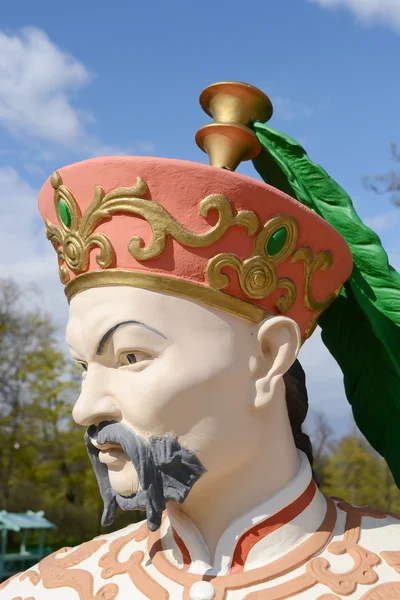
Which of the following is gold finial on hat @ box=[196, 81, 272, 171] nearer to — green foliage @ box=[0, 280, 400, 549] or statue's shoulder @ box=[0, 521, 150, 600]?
statue's shoulder @ box=[0, 521, 150, 600]

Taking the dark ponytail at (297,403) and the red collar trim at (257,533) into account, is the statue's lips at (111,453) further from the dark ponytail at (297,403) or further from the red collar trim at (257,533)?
the dark ponytail at (297,403)

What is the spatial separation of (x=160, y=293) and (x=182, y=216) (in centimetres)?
22

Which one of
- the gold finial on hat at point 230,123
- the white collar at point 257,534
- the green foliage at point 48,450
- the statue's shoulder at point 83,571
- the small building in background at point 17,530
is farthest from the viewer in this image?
the green foliage at point 48,450

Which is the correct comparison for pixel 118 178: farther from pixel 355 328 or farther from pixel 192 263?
pixel 355 328

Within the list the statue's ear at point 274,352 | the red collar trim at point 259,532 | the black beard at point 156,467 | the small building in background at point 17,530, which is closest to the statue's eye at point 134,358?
the black beard at point 156,467

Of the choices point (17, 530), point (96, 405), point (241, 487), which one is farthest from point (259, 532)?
point (17, 530)

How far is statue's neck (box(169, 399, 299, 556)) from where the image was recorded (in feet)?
6.18

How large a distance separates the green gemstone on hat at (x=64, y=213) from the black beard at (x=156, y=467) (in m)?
0.59

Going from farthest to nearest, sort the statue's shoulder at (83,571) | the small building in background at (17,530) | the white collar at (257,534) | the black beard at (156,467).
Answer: the small building in background at (17,530) → the statue's shoulder at (83,571) → the white collar at (257,534) → the black beard at (156,467)

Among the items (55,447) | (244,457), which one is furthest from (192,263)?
(55,447)

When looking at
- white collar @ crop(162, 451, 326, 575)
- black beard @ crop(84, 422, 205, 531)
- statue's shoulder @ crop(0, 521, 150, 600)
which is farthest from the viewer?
statue's shoulder @ crop(0, 521, 150, 600)

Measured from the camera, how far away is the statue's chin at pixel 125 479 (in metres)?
1.76

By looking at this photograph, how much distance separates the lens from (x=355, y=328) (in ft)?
7.29

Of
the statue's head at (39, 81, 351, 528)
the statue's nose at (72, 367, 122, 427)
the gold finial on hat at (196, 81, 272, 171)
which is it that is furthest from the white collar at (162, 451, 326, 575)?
the gold finial on hat at (196, 81, 272, 171)
